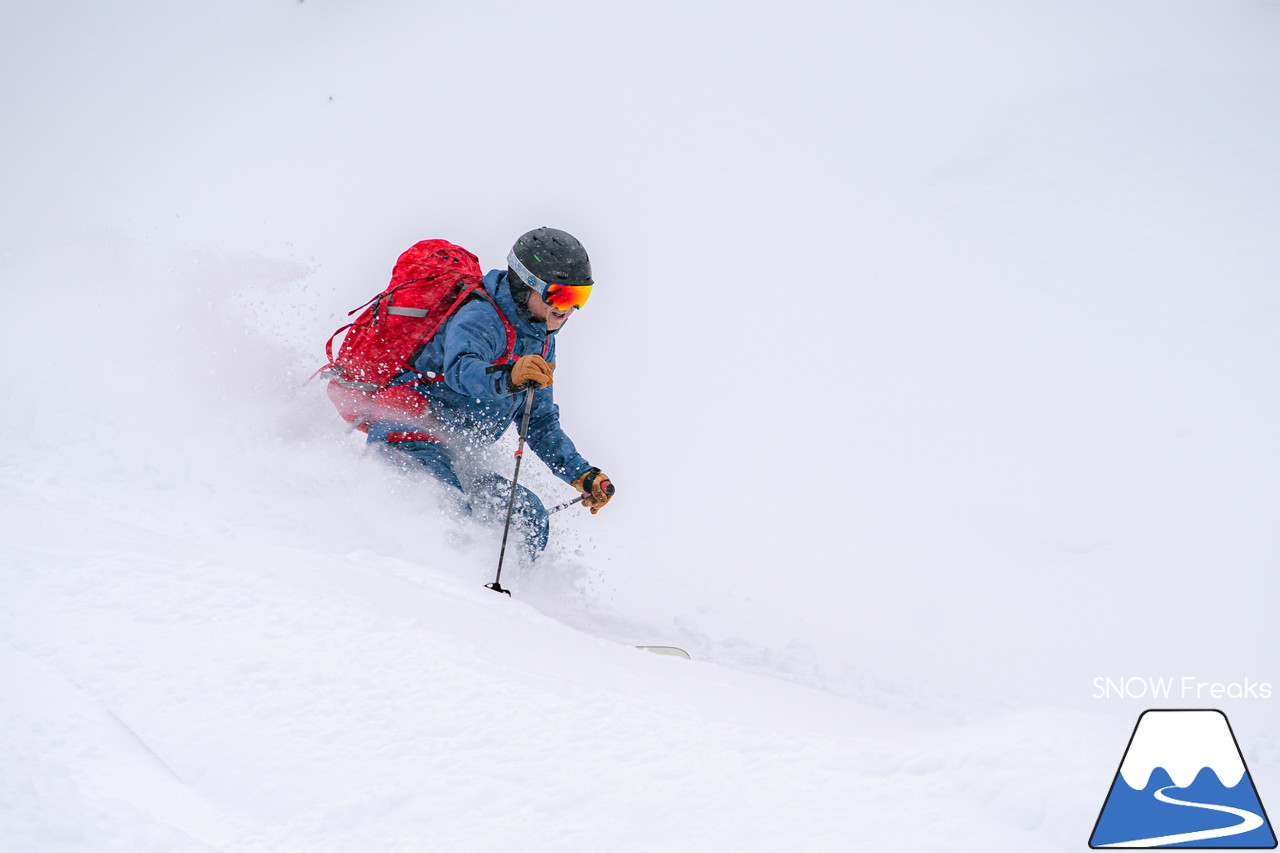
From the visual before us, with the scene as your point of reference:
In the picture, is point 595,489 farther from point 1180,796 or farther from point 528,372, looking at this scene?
point 1180,796

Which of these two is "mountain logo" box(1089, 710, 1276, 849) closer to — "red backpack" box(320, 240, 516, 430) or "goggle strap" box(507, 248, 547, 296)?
"goggle strap" box(507, 248, 547, 296)

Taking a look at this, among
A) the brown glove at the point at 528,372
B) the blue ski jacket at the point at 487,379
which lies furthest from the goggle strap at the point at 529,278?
the brown glove at the point at 528,372

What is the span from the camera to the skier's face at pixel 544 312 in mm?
4277

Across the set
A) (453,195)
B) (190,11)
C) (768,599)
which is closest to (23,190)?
(453,195)

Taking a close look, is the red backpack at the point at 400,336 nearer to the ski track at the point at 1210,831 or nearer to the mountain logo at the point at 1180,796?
the mountain logo at the point at 1180,796

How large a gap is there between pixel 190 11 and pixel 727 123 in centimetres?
1528

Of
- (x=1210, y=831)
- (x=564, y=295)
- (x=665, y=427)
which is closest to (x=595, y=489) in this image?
(x=564, y=295)

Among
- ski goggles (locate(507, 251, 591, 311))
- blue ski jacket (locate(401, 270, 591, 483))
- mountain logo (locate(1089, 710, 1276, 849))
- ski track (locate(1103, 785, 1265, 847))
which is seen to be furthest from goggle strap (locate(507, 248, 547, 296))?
ski track (locate(1103, 785, 1265, 847))

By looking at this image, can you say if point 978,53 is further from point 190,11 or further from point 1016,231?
point 190,11

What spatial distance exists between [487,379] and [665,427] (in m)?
4.97

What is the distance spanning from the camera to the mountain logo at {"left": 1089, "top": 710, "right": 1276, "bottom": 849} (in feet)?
4.99

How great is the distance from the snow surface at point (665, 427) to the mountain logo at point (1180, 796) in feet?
0.23

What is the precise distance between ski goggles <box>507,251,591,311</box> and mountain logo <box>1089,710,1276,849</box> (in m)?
3.12

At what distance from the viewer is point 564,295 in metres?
4.26
